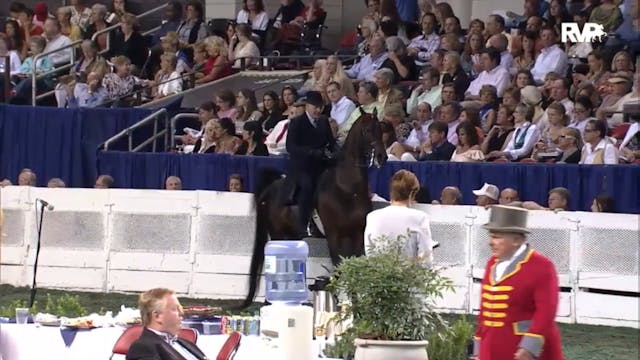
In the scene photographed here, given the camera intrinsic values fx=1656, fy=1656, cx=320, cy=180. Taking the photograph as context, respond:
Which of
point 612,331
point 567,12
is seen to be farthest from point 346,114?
point 612,331

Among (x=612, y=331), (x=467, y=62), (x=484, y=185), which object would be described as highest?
(x=467, y=62)

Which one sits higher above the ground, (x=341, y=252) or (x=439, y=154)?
(x=439, y=154)

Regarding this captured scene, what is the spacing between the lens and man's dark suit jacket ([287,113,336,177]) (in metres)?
17.2

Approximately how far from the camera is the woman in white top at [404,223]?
11.2 m

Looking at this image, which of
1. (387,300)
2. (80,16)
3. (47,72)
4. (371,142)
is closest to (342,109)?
(371,142)

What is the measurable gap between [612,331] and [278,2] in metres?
12.8

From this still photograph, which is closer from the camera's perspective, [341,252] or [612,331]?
[612,331]

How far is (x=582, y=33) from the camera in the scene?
20188 millimetres

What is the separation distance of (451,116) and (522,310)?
10.2 metres

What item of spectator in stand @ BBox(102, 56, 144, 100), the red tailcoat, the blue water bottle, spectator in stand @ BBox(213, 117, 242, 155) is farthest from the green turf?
spectator in stand @ BBox(102, 56, 144, 100)

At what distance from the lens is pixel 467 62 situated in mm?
20766

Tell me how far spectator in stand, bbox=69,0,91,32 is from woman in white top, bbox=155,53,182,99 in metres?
1.94

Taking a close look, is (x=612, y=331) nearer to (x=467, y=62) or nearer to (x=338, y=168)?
(x=338, y=168)

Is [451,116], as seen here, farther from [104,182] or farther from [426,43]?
[104,182]
